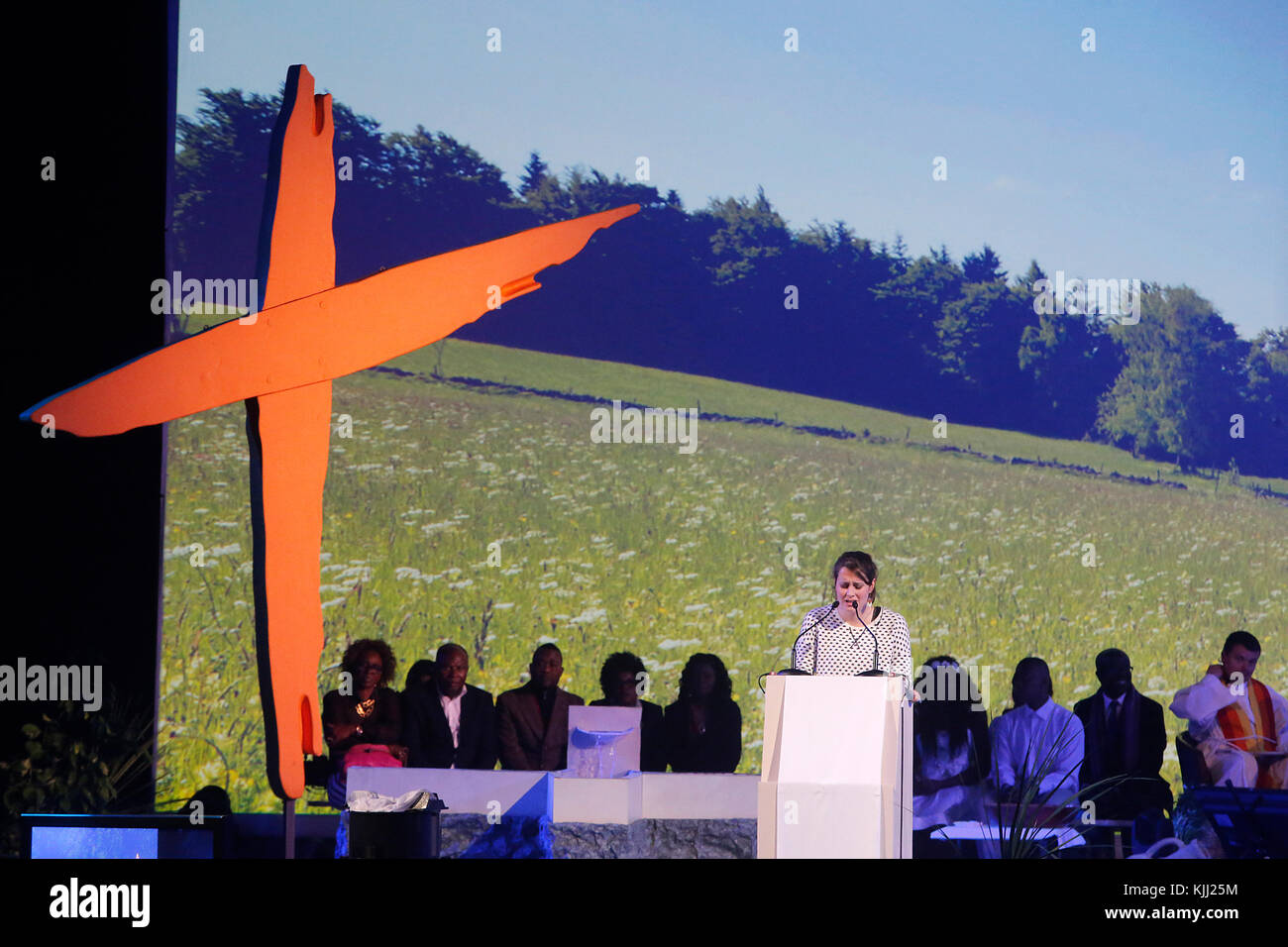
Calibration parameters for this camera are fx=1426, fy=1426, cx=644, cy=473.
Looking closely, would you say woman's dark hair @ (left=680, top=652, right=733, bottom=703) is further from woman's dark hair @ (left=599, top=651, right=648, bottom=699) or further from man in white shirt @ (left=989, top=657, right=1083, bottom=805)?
man in white shirt @ (left=989, top=657, right=1083, bottom=805)

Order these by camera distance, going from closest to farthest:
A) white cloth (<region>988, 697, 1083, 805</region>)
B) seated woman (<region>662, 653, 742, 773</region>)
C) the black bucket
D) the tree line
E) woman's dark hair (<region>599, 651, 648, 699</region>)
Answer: the black bucket, white cloth (<region>988, 697, 1083, 805</region>), seated woman (<region>662, 653, 742, 773</region>), woman's dark hair (<region>599, 651, 648, 699</region>), the tree line

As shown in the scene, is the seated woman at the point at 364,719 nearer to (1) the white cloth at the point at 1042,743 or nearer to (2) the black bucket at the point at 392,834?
(2) the black bucket at the point at 392,834

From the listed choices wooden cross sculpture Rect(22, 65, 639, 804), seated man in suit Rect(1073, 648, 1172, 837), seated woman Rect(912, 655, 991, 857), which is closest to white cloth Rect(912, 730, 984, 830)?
seated woman Rect(912, 655, 991, 857)

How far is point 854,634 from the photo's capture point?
13.6 ft

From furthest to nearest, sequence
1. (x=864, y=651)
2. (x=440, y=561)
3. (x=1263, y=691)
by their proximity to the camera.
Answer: (x=440, y=561)
(x=1263, y=691)
(x=864, y=651)

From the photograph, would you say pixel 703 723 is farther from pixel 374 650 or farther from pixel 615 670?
pixel 374 650

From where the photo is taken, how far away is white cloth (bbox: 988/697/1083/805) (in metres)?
5.30

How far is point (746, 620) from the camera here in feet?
22.4

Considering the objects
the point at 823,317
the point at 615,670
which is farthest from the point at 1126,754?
the point at 823,317

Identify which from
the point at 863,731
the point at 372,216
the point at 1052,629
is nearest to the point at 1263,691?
the point at 1052,629

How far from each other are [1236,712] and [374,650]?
11.5ft

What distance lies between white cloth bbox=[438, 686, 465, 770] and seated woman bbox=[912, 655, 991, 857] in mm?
1825
